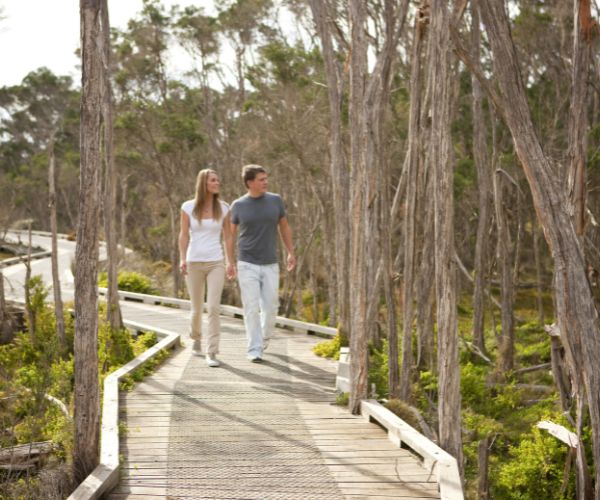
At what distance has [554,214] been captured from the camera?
556 cm

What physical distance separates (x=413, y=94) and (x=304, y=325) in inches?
178

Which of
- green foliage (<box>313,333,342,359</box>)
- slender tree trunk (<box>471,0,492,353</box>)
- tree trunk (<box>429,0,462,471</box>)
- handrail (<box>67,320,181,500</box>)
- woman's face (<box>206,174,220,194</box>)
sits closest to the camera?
handrail (<box>67,320,181,500</box>)

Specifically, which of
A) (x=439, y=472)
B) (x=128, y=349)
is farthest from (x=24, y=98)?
(x=439, y=472)

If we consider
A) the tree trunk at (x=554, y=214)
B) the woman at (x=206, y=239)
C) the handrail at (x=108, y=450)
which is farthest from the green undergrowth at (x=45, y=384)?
the tree trunk at (x=554, y=214)

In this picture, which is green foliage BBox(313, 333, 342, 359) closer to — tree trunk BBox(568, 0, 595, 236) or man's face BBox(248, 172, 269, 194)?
man's face BBox(248, 172, 269, 194)

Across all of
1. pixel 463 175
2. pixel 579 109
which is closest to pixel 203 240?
pixel 579 109

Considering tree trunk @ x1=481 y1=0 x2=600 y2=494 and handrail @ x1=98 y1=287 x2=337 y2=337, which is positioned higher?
tree trunk @ x1=481 y1=0 x2=600 y2=494

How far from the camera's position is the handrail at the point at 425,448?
468 centimetres

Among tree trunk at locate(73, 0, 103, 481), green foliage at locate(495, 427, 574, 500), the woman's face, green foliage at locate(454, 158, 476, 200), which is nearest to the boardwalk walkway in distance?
tree trunk at locate(73, 0, 103, 481)

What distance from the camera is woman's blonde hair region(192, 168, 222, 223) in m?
7.73

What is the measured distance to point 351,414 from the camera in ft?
21.4

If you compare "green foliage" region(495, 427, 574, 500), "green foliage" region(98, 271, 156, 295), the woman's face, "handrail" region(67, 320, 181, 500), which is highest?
the woman's face

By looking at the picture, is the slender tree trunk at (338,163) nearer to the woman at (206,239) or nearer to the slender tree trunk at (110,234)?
the woman at (206,239)

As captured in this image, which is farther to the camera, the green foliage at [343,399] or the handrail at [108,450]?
the green foliage at [343,399]
